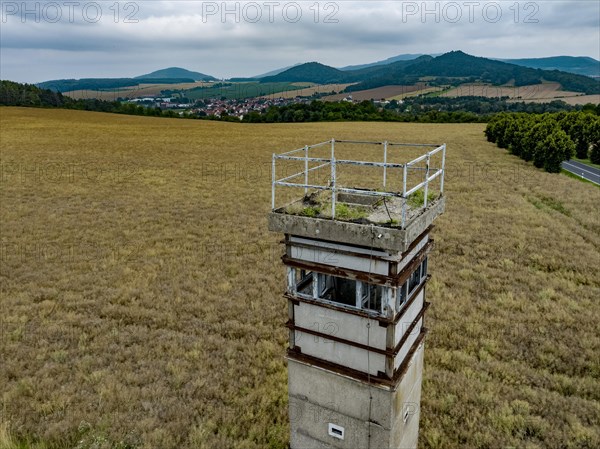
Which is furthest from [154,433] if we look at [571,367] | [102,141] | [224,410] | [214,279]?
[102,141]

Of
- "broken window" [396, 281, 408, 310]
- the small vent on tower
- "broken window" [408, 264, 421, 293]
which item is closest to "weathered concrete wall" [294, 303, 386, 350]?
"broken window" [396, 281, 408, 310]

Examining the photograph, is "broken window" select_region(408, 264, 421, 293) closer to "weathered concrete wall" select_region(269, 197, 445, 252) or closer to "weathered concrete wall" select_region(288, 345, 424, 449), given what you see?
"weathered concrete wall" select_region(269, 197, 445, 252)

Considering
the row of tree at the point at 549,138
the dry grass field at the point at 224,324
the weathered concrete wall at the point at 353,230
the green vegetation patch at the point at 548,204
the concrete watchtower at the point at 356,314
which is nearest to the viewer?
the weathered concrete wall at the point at 353,230

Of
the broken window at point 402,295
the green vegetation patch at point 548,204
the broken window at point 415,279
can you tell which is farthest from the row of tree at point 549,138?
the broken window at point 402,295

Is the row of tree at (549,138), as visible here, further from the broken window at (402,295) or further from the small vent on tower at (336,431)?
the small vent on tower at (336,431)

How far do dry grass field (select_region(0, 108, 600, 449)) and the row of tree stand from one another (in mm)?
14428

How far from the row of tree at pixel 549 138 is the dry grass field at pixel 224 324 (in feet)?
47.3

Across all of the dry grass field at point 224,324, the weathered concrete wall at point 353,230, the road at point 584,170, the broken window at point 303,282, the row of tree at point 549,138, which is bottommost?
the dry grass field at point 224,324

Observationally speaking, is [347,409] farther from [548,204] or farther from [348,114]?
[348,114]

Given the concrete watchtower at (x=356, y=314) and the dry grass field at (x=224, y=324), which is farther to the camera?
the dry grass field at (x=224, y=324)

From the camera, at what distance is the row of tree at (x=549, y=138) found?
44469 mm

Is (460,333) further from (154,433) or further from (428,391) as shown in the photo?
(154,433)

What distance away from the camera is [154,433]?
8492 mm

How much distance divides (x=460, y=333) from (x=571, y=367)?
2.93 meters
